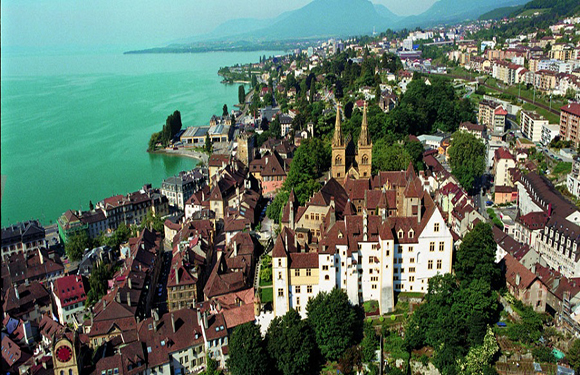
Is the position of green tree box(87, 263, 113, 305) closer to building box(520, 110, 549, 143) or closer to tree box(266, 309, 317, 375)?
tree box(266, 309, 317, 375)

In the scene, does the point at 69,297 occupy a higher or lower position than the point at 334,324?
lower

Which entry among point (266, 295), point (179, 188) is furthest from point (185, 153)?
point (266, 295)

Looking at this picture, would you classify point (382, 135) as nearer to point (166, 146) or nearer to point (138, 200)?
point (138, 200)

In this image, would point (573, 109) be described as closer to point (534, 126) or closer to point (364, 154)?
point (534, 126)

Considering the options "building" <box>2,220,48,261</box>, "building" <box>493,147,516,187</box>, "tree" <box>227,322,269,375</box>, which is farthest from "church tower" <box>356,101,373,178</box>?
"building" <box>2,220,48,261</box>

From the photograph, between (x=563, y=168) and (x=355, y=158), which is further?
(x=563, y=168)

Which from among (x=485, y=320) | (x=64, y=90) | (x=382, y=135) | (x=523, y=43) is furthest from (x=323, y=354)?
(x=64, y=90)

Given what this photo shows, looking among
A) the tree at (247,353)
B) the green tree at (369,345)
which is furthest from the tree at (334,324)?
the tree at (247,353)

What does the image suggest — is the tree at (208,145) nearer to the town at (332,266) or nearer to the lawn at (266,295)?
the town at (332,266)
